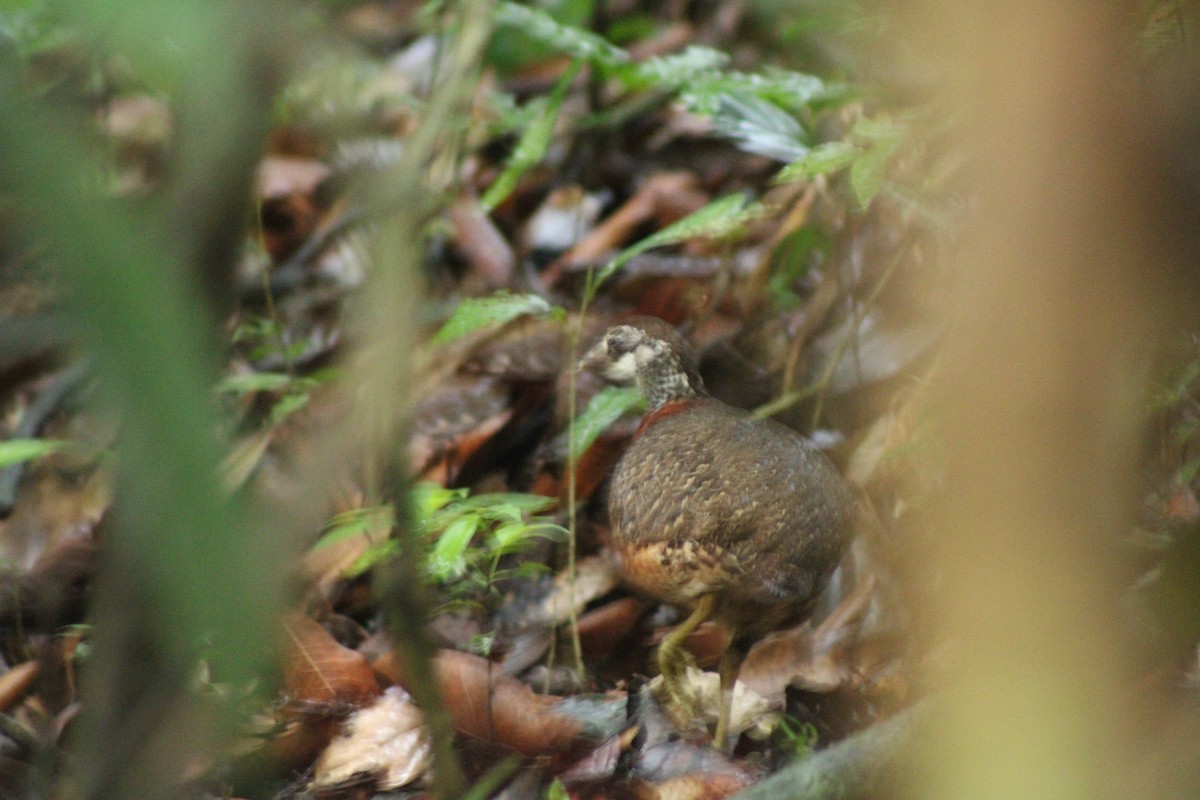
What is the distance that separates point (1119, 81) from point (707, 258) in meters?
2.98

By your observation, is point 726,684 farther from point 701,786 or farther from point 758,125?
point 758,125

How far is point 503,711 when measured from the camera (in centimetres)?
252

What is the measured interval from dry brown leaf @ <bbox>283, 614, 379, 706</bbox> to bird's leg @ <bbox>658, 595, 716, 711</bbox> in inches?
26.0

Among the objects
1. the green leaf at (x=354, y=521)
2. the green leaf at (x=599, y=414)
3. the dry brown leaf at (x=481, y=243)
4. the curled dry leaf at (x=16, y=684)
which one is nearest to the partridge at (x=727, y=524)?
the green leaf at (x=599, y=414)

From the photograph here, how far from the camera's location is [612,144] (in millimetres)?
5062

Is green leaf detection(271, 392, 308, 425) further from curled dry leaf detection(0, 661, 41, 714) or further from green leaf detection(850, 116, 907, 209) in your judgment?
green leaf detection(850, 116, 907, 209)

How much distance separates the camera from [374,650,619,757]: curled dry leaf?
8.07 feet

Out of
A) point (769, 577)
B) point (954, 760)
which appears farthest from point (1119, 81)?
point (769, 577)

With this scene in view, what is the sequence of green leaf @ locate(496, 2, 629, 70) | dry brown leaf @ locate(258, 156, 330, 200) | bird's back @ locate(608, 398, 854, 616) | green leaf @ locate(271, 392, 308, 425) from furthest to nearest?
1. dry brown leaf @ locate(258, 156, 330, 200)
2. green leaf @ locate(496, 2, 629, 70)
3. green leaf @ locate(271, 392, 308, 425)
4. bird's back @ locate(608, 398, 854, 616)

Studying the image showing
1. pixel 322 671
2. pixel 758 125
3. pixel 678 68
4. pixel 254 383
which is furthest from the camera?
pixel 678 68

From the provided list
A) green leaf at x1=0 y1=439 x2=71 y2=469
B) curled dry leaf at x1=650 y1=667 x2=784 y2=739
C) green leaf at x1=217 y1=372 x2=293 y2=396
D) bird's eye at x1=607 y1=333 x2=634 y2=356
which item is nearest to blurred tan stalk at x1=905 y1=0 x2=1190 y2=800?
curled dry leaf at x1=650 y1=667 x2=784 y2=739

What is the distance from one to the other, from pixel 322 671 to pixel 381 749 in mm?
307

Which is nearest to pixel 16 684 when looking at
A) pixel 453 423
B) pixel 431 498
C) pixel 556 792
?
pixel 431 498

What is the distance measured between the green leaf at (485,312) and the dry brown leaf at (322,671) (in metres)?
0.77
